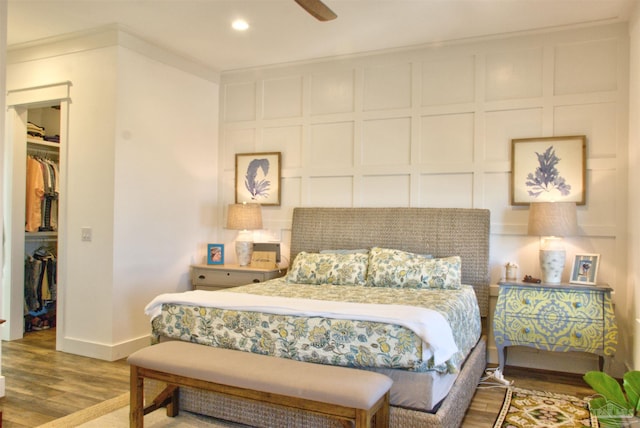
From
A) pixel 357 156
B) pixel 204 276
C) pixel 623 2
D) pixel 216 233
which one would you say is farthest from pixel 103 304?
pixel 623 2

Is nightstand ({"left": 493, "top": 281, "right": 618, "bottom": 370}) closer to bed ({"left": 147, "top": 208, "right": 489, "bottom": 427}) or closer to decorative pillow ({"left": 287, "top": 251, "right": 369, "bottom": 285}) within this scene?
bed ({"left": 147, "top": 208, "right": 489, "bottom": 427})

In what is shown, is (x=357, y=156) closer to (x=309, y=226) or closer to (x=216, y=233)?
(x=309, y=226)

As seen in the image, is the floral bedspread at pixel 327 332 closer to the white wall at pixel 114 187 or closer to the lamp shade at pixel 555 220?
the lamp shade at pixel 555 220

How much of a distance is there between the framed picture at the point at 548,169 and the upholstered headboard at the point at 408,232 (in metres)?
0.39

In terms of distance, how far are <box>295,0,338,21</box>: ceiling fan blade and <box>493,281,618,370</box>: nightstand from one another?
2.41 meters

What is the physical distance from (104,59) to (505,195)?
365 cm

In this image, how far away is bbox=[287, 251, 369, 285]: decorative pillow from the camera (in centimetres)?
398

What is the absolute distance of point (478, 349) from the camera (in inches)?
140

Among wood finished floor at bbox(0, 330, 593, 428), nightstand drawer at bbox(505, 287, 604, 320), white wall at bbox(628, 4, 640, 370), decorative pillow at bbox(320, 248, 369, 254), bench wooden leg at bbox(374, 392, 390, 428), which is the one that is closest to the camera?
bench wooden leg at bbox(374, 392, 390, 428)

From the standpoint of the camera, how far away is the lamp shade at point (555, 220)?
3615 millimetres

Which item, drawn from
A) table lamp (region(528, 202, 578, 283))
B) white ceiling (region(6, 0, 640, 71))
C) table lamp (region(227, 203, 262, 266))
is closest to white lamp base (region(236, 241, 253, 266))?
table lamp (region(227, 203, 262, 266))

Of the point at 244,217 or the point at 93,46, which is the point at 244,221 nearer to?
the point at 244,217

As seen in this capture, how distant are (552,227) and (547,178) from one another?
0.56m

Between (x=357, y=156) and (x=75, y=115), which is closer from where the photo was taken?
(x=75, y=115)
